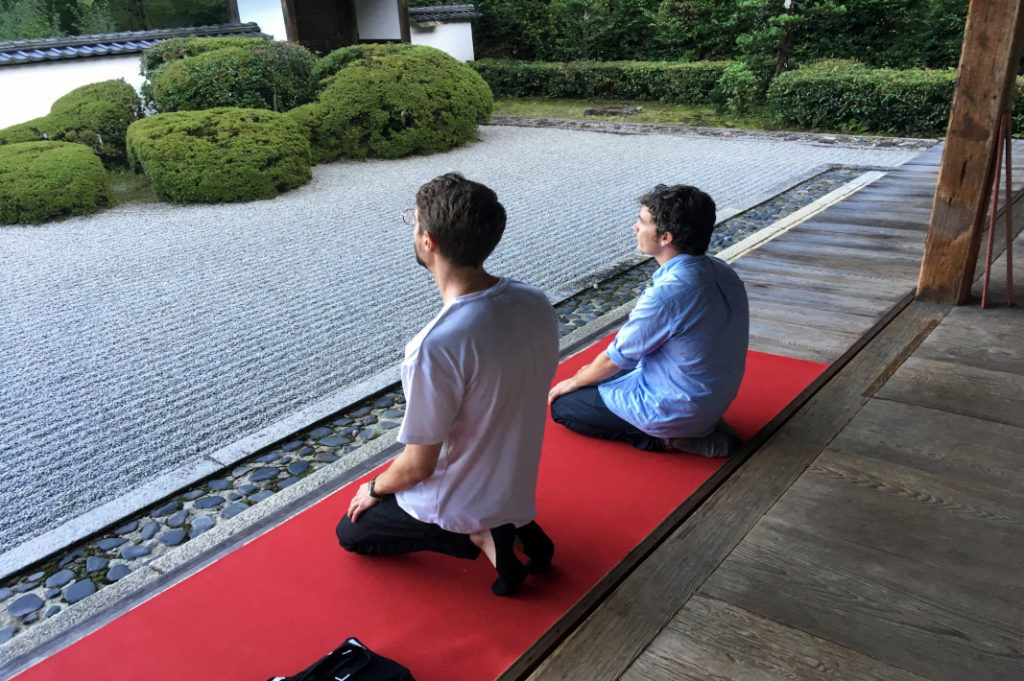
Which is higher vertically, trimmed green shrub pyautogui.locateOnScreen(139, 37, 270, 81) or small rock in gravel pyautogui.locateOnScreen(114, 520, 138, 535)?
Answer: trimmed green shrub pyautogui.locateOnScreen(139, 37, 270, 81)

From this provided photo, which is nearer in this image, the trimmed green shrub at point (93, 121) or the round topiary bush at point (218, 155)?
the round topiary bush at point (218, 155)

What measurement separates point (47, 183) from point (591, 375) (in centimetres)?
672

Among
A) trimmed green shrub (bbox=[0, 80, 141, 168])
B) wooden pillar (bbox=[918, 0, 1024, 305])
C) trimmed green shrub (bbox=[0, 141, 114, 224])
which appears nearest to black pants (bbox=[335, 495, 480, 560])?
wooden pillar (bbox=[918, 0, 1024, 305])

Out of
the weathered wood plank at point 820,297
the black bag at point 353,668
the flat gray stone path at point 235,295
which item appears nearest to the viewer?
the black bag at point 353,668

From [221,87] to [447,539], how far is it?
8421mm

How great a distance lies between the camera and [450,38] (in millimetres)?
14688

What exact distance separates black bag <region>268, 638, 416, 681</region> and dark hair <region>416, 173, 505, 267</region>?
0.93 meters

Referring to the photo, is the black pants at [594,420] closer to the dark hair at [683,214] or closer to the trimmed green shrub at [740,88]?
the dark hair at [683,214]

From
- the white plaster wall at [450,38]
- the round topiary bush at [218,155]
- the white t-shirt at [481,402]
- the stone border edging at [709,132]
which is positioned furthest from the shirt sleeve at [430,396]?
the white plaster wall at [450,38]

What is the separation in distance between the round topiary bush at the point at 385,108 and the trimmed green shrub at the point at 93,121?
2.08 m

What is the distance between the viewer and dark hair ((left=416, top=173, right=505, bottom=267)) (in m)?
1.74

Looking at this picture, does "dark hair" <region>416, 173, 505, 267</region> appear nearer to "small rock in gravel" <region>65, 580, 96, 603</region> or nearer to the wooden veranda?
the wooden veranda

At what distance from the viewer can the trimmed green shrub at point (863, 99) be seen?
31.0ft

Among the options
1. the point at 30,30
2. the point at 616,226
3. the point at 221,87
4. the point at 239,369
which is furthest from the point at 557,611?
the point at 30,30
